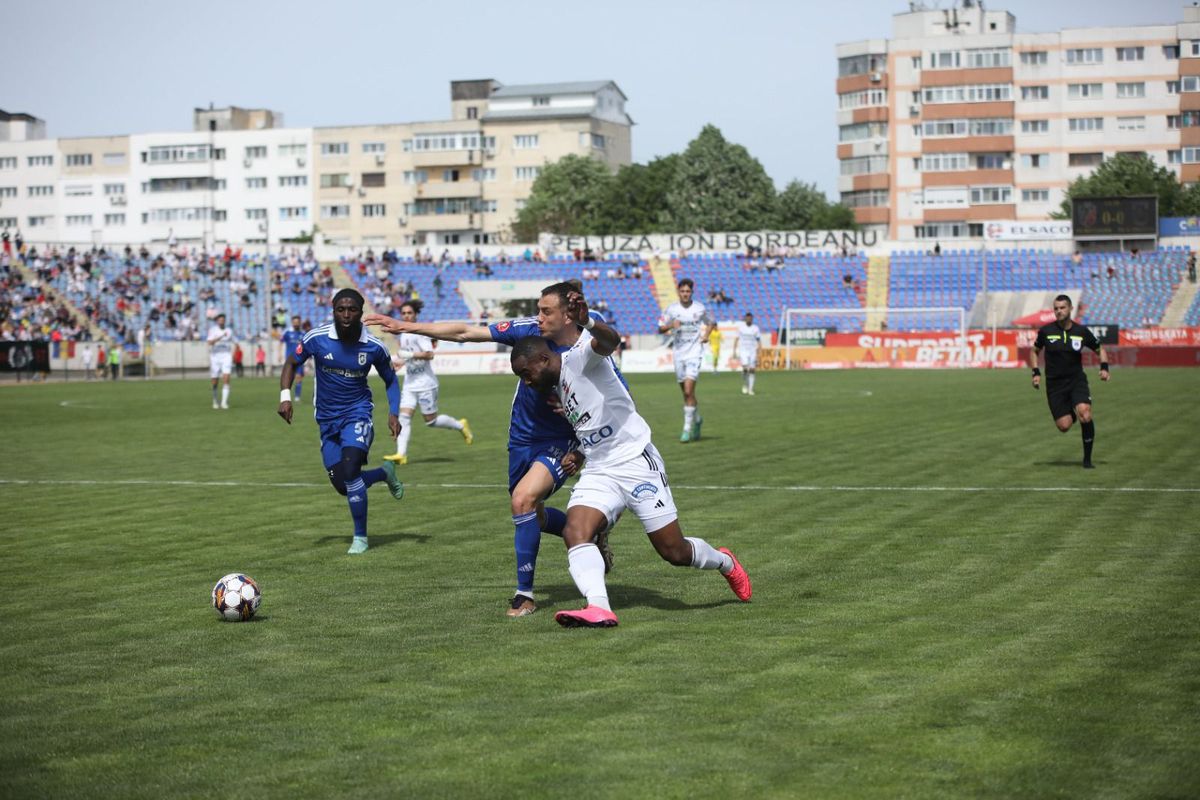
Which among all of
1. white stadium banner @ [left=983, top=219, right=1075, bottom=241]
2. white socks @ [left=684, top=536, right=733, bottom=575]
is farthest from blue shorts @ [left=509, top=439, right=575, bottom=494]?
white stadium banner @ [left=983, top=219, right=1075, bottom=241]

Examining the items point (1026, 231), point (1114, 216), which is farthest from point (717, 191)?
point (1114, 216)

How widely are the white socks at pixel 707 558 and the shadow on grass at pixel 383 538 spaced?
4.33 metres

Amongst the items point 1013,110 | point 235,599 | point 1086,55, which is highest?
point 1086,55

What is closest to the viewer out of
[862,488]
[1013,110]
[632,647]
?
[632,647]

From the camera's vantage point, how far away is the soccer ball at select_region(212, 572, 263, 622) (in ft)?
30.3

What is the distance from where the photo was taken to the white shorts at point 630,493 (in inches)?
362

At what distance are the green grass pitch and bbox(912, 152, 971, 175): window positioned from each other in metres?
99.8

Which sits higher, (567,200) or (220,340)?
(567,200)

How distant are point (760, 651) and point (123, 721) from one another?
3.50 meters

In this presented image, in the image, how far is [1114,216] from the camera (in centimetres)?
7819

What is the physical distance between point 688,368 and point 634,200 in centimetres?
9818

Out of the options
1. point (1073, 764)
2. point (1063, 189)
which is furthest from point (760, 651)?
point (1063, 189)

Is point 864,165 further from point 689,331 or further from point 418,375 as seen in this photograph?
point 418,375

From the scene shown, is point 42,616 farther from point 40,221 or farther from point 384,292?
point 40,221
